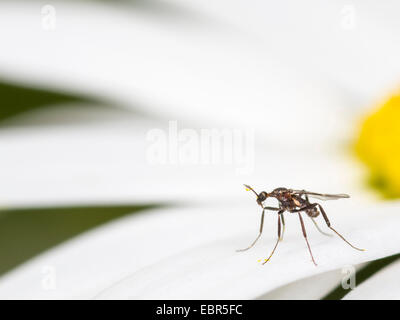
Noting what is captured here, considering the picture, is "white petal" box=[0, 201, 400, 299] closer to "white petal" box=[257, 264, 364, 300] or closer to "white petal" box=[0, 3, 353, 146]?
"white petal" box=[257, 264, 364, 300]

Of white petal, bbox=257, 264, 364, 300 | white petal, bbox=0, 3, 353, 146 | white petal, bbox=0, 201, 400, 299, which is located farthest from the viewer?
white petal, bbox=0, 3, 353, 146

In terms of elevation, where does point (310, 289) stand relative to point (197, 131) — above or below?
below

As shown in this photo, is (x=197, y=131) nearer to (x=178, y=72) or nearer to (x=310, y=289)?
(x=178, y=72)

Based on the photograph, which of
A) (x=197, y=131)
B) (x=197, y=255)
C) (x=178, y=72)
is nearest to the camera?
(x=197, y=255)

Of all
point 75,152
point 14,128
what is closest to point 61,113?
point 14,128

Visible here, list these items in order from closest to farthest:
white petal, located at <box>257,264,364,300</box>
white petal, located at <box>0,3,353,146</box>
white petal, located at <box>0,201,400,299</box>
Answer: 1. white petal, located at <box>0,201,400,299</box>
2. white petal, located at <box>257,264,364,300</box>
3. white petal, located at <box>0,3,353,146</box>

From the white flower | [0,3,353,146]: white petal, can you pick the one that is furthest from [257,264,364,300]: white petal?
[0,3,353,146]: white petal

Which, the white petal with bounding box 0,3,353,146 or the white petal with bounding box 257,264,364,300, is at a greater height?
the white petal with bounding box 0,3,353,146

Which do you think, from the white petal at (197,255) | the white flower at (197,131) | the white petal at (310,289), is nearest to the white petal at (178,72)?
the white flower at (197,131)

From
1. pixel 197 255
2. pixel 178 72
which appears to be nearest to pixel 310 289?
pixel 197 255

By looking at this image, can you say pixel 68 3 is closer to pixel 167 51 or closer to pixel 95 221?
pixel 167 51

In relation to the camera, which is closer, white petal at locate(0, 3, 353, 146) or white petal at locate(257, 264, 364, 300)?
white petal at locate(257, 264, 364, 300)
